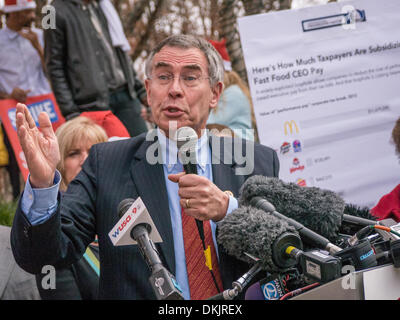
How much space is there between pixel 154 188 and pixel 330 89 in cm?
198

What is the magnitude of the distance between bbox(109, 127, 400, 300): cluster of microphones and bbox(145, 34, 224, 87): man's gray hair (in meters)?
1.05

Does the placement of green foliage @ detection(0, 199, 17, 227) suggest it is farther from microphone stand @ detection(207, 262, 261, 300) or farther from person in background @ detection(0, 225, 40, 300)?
microphone stand @ detection(207, 262, 261, 300)

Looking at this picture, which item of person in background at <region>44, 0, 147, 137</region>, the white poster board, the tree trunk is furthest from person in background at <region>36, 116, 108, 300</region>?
the tree trunk

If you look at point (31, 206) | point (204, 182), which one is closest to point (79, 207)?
point (31, 206)

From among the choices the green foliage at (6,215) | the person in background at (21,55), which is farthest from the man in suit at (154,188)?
the person in background at (21,55)

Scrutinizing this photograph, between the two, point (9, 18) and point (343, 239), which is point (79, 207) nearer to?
point (343, 239)

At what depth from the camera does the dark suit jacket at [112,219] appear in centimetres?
179

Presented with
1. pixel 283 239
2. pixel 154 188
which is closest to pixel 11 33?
pixel 154 188

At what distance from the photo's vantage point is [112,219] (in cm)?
211

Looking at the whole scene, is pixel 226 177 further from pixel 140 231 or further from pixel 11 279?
pixel 11 279

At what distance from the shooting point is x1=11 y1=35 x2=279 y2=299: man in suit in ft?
5.40

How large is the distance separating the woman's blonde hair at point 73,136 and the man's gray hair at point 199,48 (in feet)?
3.46

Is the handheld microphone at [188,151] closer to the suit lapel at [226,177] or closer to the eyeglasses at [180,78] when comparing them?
the suit lapel at [226,177]

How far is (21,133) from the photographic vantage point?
1.57 m
